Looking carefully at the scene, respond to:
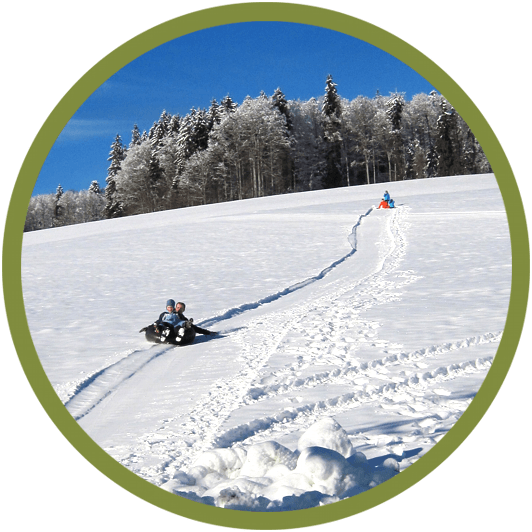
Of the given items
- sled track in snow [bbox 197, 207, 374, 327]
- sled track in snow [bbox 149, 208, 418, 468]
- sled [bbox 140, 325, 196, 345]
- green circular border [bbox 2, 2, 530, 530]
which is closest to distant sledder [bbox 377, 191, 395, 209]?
sled track in snow [bbox 197, 207, 374, 327]

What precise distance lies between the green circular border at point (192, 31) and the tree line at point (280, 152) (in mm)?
24457

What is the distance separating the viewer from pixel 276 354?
243 inches

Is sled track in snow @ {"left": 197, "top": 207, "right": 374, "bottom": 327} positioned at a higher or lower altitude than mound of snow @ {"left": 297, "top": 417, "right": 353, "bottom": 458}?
higher

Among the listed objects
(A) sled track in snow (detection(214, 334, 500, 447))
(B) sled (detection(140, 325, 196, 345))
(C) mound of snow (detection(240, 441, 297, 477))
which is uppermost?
(B) sled (detection(140, 325, 196, 345))

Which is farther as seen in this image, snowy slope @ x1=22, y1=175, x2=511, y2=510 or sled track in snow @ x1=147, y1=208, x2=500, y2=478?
sled track in snow @ x1=147, y1=208, x2=500, y2=478

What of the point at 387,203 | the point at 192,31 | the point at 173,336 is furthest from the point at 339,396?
the point at 387,203

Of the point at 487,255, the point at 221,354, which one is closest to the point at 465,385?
the point at 221,354

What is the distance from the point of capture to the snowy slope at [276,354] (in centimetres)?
322

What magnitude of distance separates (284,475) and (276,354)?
3.16 metres

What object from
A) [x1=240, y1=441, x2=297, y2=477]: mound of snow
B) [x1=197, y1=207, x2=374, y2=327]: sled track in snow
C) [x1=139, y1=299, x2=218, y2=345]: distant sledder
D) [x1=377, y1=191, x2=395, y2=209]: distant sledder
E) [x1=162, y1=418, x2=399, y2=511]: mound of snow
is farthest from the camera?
[x1=377, y1=191, x2=395, y2=209]: distant sledder

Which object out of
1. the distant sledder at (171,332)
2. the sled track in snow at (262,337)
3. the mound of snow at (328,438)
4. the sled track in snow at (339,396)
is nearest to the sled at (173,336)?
the distant sledder at (171,332)

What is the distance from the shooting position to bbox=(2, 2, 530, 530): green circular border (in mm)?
2928

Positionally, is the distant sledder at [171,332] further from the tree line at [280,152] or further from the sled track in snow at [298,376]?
the tree line at [280,152]

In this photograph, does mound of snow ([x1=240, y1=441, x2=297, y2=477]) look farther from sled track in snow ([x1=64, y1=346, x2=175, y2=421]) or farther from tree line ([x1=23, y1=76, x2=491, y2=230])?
tree line ([x1=23, y1=76, x2=491, y2=230])
